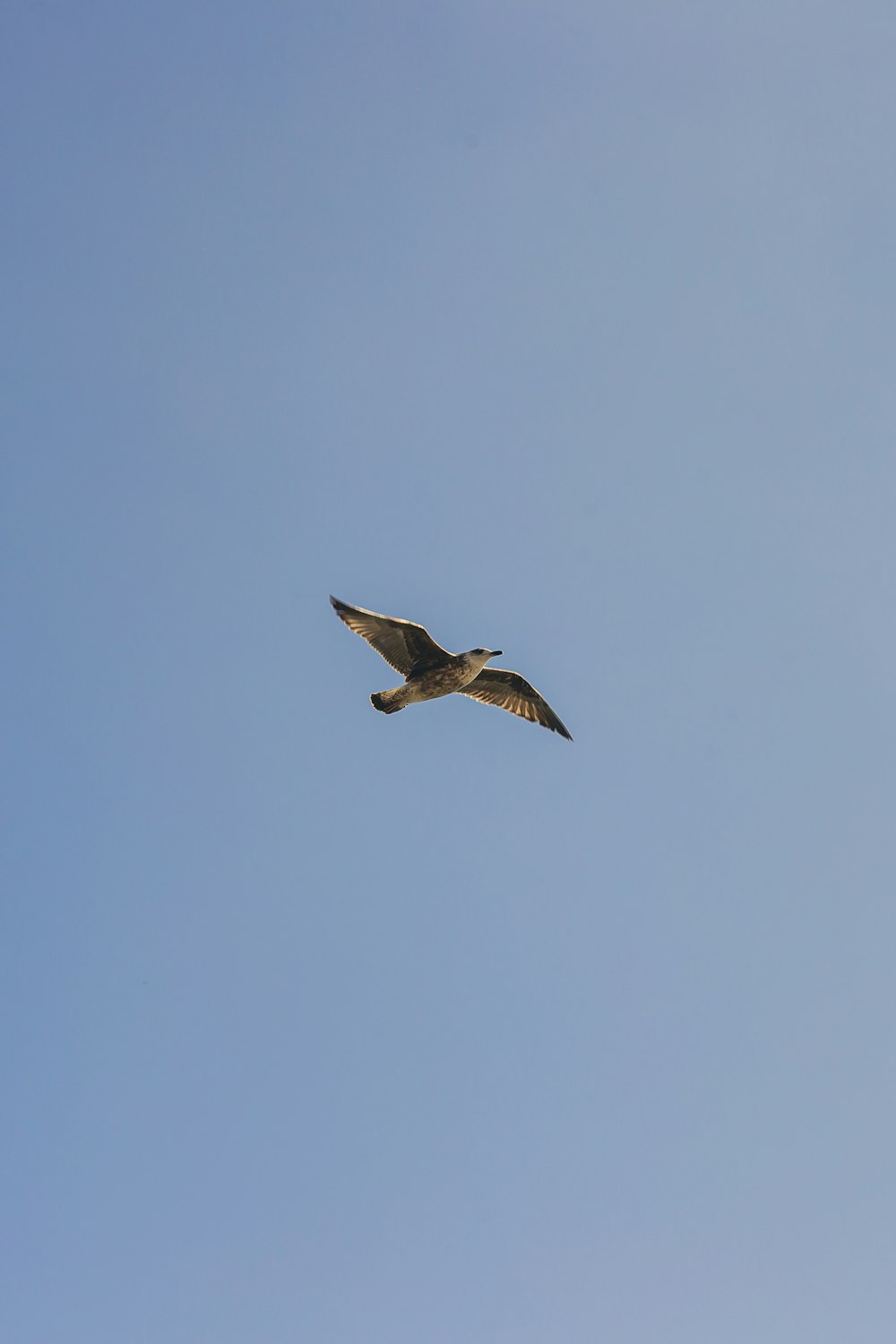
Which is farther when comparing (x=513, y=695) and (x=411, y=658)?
(x=513, y=695)

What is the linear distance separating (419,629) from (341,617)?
1.36 metres

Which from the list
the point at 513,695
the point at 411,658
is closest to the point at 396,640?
the point at 411,658

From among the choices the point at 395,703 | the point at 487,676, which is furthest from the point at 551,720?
the point at 395,703

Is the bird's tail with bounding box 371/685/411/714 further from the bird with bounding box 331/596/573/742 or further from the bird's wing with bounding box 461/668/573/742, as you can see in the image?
the bird's wing with bounding box 461/668/573/742

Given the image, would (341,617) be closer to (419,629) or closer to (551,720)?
(419,629)

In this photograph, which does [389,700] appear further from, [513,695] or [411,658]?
[513,695]

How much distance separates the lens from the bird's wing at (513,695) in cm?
2061

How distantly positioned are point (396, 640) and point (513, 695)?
340cm

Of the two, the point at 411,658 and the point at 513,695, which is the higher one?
the point at 513,695

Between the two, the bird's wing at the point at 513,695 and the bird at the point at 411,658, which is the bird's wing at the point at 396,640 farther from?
the bird's wing at the point at 513,695

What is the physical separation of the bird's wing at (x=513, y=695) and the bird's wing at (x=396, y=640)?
1979 mm

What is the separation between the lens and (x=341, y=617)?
61.0ft

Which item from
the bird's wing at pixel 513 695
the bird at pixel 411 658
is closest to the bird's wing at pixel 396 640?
the bird at pixel 411 658

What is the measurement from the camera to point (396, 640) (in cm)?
1841
